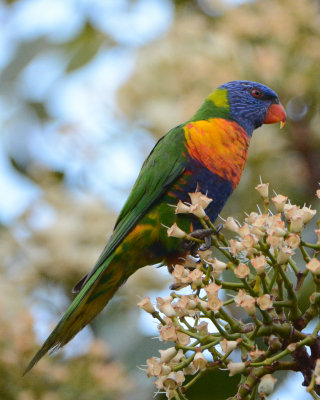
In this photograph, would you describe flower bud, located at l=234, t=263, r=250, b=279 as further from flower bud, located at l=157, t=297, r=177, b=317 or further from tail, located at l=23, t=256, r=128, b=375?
tail, located at l=23, t=256, r=128, b=375

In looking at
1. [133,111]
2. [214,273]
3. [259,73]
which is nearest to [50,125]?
[133,111]

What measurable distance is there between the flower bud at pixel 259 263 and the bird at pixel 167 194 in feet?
3.16

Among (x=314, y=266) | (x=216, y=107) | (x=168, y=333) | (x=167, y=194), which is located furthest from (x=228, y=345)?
(x=216, y=107)

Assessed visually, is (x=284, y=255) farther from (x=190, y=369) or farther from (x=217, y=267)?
(x=190, y=369)

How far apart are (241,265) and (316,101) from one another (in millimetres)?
1960

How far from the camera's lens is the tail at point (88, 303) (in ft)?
6.88

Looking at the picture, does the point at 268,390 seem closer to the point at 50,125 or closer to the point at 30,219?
the point at 30,219

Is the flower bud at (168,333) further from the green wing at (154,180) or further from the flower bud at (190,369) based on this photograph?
the green wing at (154,180)

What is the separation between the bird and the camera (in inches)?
94.7

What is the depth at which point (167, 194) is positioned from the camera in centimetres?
252

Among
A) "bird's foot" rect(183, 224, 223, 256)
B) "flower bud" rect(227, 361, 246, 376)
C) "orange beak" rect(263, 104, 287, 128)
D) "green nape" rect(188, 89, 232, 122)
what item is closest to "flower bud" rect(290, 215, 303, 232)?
"bird's foot" rect(183, 224, 223, 256)

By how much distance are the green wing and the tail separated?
0.13 metres

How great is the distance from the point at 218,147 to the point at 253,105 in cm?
44

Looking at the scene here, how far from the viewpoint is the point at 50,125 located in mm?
4293
